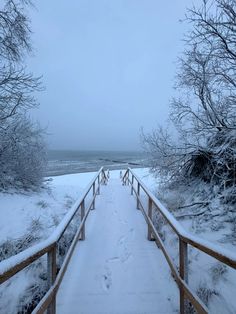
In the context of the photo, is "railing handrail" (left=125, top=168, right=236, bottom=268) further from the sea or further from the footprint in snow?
the sea

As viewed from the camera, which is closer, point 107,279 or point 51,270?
point 51,270

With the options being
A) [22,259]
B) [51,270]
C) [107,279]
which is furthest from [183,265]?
[22,259]

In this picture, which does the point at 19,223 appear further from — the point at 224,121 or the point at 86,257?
the point at 224,121

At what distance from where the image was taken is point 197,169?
7.90 m

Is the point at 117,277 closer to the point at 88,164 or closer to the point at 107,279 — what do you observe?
the point at 107,279

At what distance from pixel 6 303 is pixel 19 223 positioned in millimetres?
2597

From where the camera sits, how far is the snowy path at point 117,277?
120 inches

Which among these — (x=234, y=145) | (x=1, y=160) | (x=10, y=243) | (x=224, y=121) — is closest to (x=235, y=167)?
(x=234, y=145)

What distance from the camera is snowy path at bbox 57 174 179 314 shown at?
10.0 ft

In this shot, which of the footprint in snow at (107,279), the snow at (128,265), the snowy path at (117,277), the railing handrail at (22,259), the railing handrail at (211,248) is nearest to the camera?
the railing handrail at (22,259)

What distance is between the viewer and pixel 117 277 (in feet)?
11.9

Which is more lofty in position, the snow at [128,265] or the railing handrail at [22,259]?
the railing handrail at [22,259]

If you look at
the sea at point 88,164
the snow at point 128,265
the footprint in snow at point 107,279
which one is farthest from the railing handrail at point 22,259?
the sea at point 88,164

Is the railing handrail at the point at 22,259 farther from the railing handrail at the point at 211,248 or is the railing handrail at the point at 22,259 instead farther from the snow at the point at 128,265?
the railing handrail at the point at 211,248
